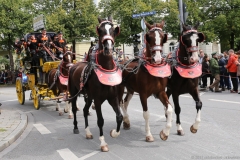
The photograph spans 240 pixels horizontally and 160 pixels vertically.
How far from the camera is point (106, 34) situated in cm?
564

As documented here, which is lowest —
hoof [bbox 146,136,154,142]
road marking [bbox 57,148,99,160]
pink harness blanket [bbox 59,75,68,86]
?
road marking [bbox 57,148,99,160]

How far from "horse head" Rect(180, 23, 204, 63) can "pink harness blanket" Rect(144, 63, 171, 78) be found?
1.78ft

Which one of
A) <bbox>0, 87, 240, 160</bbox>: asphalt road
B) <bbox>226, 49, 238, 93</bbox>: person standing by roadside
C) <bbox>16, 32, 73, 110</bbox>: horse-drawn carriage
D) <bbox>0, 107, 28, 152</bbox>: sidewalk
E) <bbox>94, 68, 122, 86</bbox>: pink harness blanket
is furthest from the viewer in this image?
<bbox>226, 49, 238, 93</bbox>: person standing by roadside

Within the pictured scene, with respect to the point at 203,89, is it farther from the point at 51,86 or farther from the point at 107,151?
the point at 107,151

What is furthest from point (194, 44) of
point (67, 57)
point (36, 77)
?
point (36, 77)

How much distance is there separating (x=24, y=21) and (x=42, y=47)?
2044 cm

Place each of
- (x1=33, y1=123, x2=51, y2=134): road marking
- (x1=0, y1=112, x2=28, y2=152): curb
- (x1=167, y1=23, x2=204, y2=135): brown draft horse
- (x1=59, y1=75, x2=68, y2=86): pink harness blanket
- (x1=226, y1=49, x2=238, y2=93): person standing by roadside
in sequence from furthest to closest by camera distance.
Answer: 1. (x1=226, y1=49, x2=238, y2=93): person standing by roadside
2. (x1=59, y1=75, x2=68, y2=86): pink harness blanket
3. (x1=33, y1=123, x2=51, y2=134): road marking
4. (x1=0, y1=112, x2=28, y2=152): curb
5. (x1=167, y1=23, x2=204, y2=135): brown draft horse

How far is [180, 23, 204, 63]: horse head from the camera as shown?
6.12 m

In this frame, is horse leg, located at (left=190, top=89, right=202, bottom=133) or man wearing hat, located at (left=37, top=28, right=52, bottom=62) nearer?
horse leg, located at (left=190, top=89, right=202, bottom=133)

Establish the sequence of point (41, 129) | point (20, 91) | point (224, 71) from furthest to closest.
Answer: point (224, 71) → point (20, 91) → point (41, 129)

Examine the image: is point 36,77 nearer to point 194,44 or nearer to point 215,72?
point 194,44

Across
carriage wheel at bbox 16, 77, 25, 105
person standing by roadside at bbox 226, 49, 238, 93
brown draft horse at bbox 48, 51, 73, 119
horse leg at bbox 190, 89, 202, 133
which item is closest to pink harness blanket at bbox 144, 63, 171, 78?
horse leg at bbox 190, 89, 202, 133

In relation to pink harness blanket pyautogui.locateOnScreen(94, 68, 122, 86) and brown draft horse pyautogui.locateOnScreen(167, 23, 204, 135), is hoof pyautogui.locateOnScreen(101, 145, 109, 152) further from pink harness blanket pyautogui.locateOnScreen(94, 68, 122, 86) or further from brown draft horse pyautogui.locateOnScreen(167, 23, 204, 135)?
brown draft horse pyautogui.locateOnScreen(167, 23, 204, 135)

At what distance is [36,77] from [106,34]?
7.61 metres
